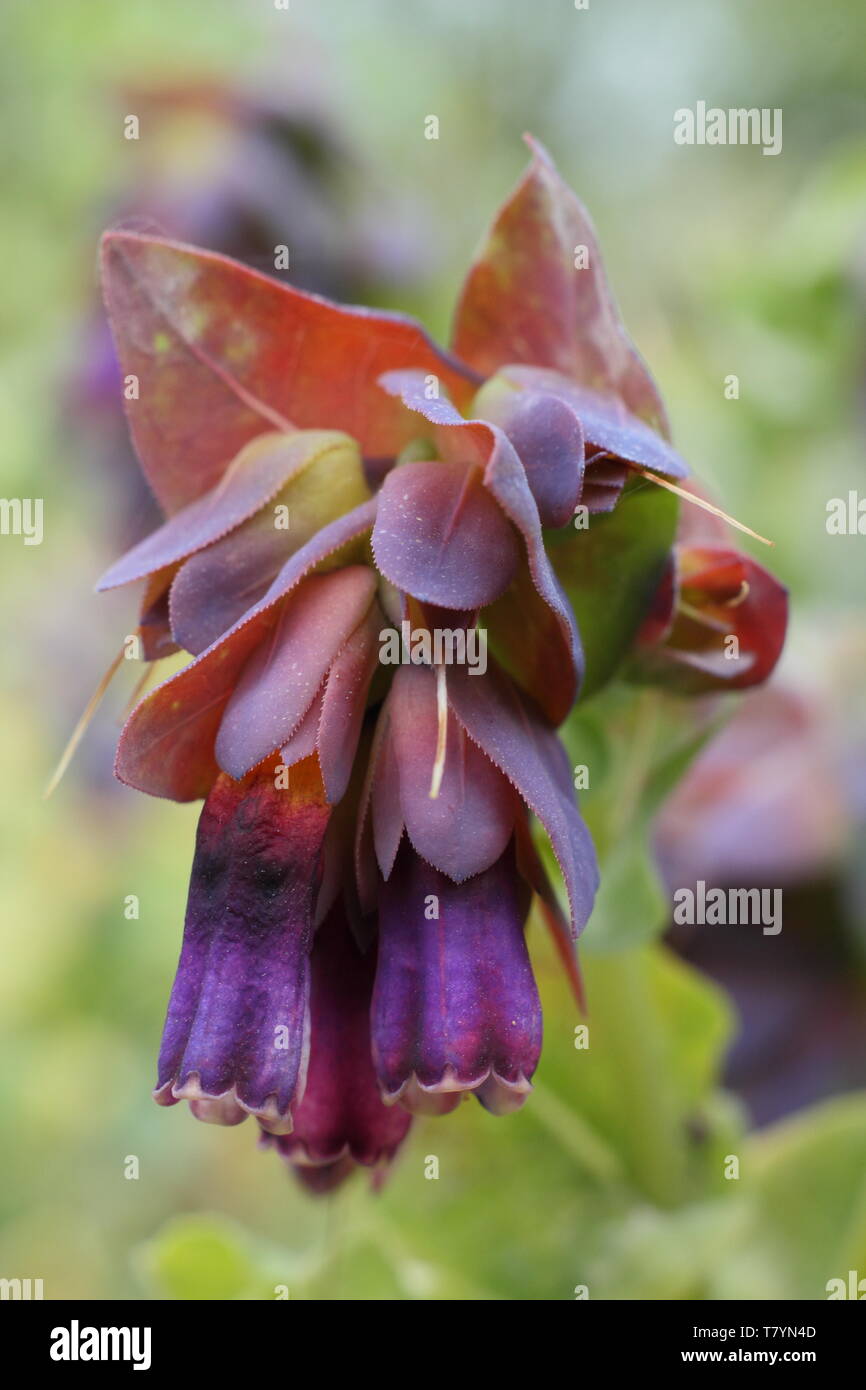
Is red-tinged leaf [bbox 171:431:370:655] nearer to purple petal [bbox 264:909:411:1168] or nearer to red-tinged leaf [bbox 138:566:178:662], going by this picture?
red-tinged leaf [bbox 138:566:178:662]

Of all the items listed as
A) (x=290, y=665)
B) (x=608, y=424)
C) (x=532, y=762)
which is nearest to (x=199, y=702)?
(x=290, y=665)

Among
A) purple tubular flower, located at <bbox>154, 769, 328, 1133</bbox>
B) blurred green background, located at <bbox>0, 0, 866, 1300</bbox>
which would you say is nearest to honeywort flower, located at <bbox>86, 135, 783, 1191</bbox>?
purple tubular flower, located at <bbox>154, 769, 328, 1133</bbox>

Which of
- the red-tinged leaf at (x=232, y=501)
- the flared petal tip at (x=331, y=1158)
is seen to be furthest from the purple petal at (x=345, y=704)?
the flared petal tip at (x=331, y=1158)

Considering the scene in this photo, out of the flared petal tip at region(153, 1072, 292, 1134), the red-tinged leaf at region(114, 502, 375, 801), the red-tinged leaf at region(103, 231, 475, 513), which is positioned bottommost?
the flared petal tip at region(153, 1072, 292, 1134)

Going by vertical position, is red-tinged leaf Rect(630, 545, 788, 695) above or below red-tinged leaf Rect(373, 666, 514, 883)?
above

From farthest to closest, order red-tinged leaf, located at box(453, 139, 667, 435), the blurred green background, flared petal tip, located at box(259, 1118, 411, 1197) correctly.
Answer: the blurred green background
red-tinged leaf, located at box(453, 139, 667, 435)
flared petal tip, located at box(259, 1118, 411, 1197)

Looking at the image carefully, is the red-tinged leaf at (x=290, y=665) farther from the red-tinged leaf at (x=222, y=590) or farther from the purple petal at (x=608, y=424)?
the purple petal at (x=608, y=424)

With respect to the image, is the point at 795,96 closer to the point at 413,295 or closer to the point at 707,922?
the point at 413,295
